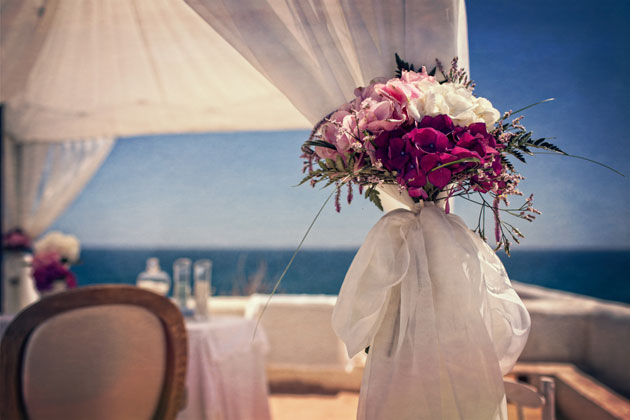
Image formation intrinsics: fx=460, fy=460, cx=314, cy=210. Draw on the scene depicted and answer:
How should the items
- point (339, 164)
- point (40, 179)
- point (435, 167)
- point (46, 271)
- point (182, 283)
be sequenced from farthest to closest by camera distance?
point (40, 179) < point (46, 271) < point (182, 283) < point (339, 164) < point (435, 167)

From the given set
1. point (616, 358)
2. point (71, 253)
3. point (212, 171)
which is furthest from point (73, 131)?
point (212, 171)

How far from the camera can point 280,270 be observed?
19.4 meters

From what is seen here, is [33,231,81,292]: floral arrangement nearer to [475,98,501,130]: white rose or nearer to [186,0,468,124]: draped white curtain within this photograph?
[186,0,468,124]: draped white curtain

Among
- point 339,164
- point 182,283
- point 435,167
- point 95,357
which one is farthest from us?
point 182,283

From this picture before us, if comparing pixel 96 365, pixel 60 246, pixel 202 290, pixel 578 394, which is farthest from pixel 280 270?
pixel 96 365

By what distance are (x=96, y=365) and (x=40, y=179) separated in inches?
120

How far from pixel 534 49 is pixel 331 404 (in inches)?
97.5

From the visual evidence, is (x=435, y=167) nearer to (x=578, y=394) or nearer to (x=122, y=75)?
(x=578, y=394)

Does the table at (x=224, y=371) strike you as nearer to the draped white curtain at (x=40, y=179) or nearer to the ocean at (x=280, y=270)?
the ocean at (x=280, y=270)

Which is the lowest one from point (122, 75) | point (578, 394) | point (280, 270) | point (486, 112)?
point (280, 270)

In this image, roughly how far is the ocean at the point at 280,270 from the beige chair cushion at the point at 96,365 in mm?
1443

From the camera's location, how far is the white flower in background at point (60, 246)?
240cm

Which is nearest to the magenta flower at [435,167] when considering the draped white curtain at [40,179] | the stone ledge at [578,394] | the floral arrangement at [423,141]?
the floral arrangement at [423,141]

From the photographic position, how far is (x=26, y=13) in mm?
2014
